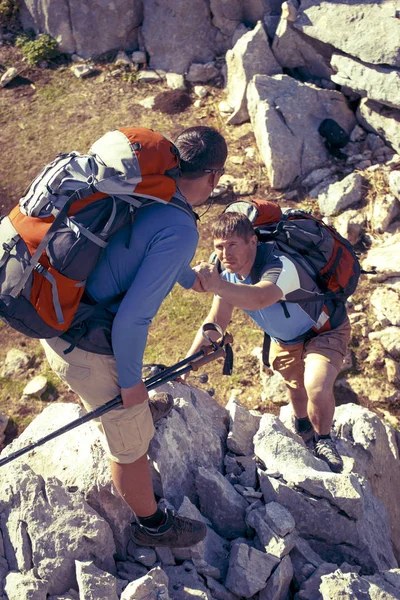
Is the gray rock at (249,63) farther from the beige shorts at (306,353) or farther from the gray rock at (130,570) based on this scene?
the gray rock at (130,570)

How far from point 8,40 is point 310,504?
1111 centimetres

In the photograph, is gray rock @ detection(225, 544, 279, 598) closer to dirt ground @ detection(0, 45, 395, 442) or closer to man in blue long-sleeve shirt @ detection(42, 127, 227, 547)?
man in blue long-sleeve shirt @ detection(42, 127, 227, 547)

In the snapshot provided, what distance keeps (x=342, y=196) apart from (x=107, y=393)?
5.75 m

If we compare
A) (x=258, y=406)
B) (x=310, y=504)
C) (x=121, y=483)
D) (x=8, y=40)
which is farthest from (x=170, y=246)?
(x=8, y=40)

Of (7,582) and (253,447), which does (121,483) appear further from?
(253,447)

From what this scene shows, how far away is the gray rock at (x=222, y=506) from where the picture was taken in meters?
4.49

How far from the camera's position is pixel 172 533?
402cm

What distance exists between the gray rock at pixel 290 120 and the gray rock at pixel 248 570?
6.08 m

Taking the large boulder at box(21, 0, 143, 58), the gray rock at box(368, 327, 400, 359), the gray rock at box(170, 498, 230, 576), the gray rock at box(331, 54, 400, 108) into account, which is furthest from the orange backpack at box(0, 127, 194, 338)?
the large boulder at box(21, 0, 143, 58)

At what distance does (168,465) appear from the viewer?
4.61 metres

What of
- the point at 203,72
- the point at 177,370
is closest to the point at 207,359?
the point at 177,370

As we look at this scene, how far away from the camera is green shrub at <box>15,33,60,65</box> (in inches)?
475

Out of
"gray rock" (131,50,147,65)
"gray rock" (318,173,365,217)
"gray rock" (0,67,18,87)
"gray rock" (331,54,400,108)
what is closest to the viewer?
"gray rock" (318,173,365,217)

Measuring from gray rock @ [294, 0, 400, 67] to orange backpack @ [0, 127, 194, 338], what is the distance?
676cm
